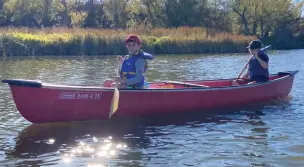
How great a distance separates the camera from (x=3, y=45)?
2562 centimetres

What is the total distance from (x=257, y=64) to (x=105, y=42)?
18.0 meters

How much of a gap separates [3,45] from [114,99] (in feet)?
61.9

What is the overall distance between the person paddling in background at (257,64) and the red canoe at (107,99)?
0.84 feet

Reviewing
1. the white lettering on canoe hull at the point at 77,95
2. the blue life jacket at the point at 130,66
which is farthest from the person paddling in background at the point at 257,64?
the white lettering on canoe hull at the point at 77,95

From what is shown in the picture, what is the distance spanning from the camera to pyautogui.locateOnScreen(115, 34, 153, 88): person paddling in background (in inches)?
344

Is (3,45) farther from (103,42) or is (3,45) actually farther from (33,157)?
(33,157)

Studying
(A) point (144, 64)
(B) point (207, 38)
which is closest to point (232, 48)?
(B) point (207, 38)

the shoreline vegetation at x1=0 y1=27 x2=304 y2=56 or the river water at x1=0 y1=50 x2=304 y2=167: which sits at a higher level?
the shoreline vegetation at x1=0 y1=27 x2=304 y2=56

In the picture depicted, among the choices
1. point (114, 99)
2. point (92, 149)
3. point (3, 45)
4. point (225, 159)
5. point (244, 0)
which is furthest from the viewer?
point (244, 0)

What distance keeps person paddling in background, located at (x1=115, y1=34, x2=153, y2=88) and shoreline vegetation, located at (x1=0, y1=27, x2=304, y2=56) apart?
18.1 m

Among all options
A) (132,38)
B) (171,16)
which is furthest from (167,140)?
(171,16)

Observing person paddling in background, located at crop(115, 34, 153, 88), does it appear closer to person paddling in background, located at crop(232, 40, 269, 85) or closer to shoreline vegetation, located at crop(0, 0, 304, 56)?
person paddling in background, located at crop(232, 40, 269, 85)

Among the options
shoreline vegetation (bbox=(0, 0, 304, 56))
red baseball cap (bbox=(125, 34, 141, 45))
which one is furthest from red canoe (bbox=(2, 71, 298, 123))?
shoreline vegetation (bbox=(0, 0, 304, 56))

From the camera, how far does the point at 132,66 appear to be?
8.89 m
